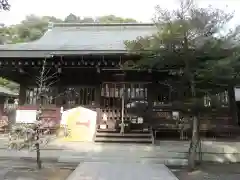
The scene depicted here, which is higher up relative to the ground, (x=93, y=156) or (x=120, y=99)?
(x=120, y=99)

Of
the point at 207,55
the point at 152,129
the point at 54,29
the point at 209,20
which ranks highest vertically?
the point at 54,29

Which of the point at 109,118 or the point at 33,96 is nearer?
the point at 109,118

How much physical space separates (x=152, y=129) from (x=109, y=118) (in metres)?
2.15

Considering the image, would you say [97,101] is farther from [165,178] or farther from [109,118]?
[165,178]

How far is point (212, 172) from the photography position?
800 cm

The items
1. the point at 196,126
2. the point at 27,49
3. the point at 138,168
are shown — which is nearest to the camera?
the point at 138,168

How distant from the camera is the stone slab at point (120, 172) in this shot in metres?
6.91

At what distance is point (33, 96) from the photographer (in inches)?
573

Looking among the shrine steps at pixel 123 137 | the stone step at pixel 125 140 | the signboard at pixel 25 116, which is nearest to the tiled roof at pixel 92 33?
the signboard at pixel 25 116

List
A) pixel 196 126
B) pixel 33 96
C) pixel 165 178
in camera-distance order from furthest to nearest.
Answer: pixel 33 96 → pixel 196 126 → pixel 165 178

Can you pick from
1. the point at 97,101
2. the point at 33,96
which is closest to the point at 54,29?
the point at 33,96

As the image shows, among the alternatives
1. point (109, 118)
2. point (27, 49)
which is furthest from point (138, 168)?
point (27, 49)

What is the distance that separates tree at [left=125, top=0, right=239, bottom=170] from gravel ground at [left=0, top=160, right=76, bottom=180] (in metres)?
3.70

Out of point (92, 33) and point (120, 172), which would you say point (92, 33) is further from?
point (120, 172)
